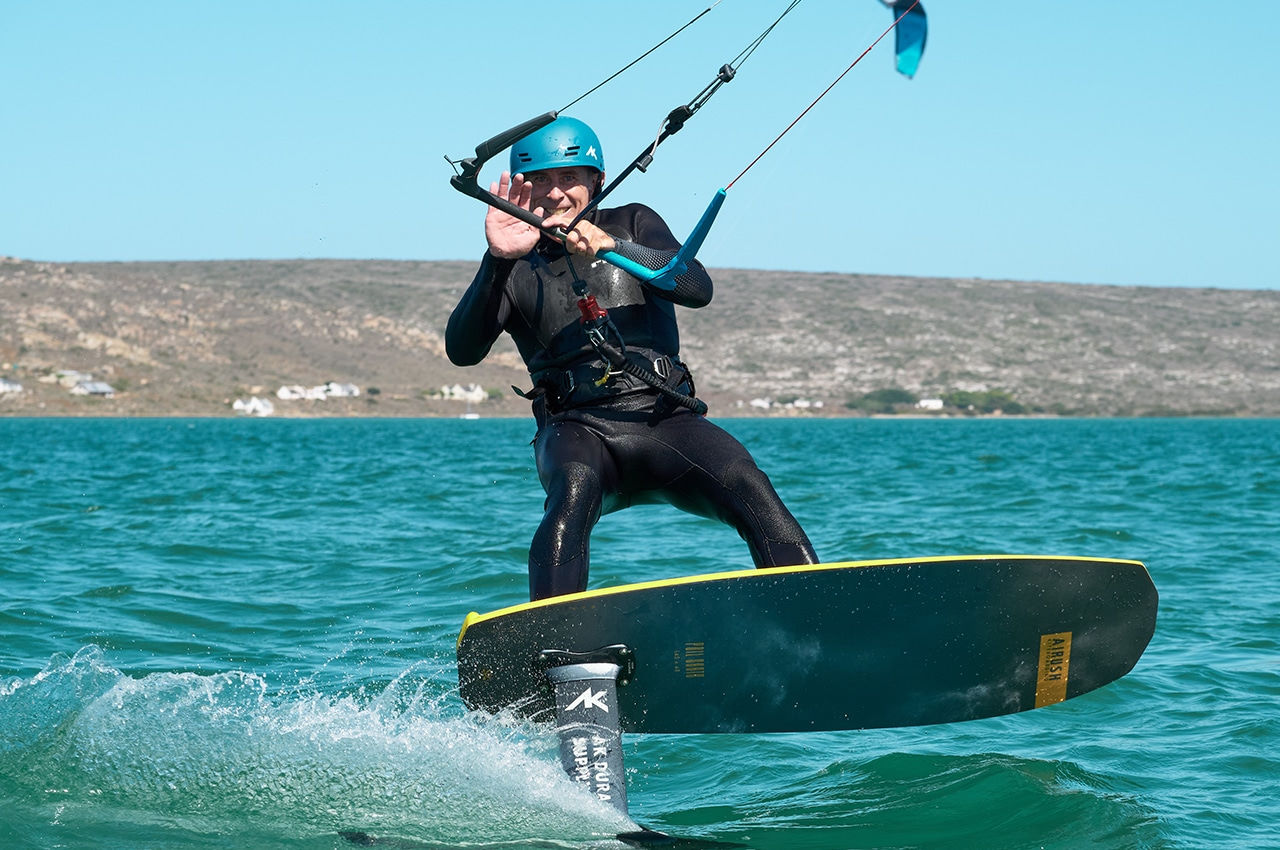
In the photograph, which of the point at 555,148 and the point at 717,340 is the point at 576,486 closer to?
the point at 555,148

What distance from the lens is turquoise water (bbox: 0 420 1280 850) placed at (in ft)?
15.8

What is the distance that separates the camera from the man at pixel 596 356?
504 centimetres

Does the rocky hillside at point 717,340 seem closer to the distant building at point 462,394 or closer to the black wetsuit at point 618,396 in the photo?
the distant building at point 462,394

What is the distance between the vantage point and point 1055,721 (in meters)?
6.75

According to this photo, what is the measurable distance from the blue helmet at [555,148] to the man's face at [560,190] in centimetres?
Result: 5

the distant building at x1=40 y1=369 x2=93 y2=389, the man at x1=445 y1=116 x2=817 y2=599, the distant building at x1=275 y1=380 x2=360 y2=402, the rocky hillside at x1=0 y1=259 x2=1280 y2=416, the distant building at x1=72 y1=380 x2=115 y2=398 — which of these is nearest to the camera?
the man at x1=445 y1=116 x2=817 y2=599

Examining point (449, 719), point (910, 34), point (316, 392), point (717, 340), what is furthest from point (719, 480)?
point (717, 340)

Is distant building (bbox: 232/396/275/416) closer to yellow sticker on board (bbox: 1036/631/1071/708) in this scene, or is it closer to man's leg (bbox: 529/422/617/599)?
man's leg (bbox: 529/422/617/599)

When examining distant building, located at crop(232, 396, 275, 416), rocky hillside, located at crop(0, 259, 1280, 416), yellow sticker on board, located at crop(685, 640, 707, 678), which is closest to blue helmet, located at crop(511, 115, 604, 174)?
yellow sticker on board, located at crop(685, 640, 707, 678)

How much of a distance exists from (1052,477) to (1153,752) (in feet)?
72.9

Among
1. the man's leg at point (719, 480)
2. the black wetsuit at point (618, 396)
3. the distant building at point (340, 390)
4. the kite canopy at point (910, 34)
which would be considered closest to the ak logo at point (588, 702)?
the black wetsuit at point (618, 396)

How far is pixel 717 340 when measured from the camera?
13338 centimetres

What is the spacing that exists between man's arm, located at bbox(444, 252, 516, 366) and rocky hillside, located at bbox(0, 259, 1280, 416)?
98.5 m

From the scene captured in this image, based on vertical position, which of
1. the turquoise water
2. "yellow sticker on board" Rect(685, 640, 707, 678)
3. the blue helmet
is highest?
the blue helmet
